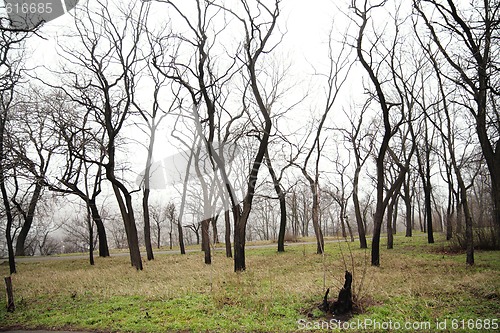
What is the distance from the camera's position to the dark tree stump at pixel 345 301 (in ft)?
21.6

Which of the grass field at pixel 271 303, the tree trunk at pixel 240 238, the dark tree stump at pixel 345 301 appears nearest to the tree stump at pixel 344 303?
the dark tree stump at pixel 345 301

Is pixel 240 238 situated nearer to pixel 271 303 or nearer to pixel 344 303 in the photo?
pixel 271 303

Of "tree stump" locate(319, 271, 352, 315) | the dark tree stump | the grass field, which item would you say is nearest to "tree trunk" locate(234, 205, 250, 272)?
the grass field

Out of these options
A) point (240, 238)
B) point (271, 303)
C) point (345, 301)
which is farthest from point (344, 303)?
point (240, 238)

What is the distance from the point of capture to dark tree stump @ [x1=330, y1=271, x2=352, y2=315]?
6569 mm

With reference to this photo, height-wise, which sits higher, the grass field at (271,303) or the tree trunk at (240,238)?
the tree trunk at (240,238)

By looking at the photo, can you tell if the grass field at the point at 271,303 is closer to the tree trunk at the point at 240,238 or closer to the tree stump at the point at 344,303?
the tree stump at the point at 344,303

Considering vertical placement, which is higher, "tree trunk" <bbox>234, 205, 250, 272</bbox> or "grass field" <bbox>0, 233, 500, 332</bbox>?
"tree trunk" <bbox>234, 205, 250, 272</bbox>

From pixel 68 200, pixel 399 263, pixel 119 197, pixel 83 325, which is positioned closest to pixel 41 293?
pixel 83 325

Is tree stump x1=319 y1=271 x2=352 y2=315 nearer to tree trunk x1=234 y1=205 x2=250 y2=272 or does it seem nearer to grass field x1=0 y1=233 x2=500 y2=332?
grass field x1=0 y1=233 x2=500 y2=332

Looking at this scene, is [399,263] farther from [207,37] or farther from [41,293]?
[41,293]

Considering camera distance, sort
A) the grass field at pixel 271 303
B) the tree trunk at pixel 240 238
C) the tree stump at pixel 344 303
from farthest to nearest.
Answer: the tree trunk at pixel 240 238
the tree stump at pixel 344 303
the grass field at pixel 271 303

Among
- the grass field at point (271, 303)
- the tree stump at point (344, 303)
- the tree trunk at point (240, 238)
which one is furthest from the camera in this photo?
the tree trunk at point (240, 238)

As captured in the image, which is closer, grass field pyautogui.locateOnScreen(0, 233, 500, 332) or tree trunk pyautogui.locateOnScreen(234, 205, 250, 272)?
grass field pyautogui.locateOnScreen(0, 233, 500, 332)
